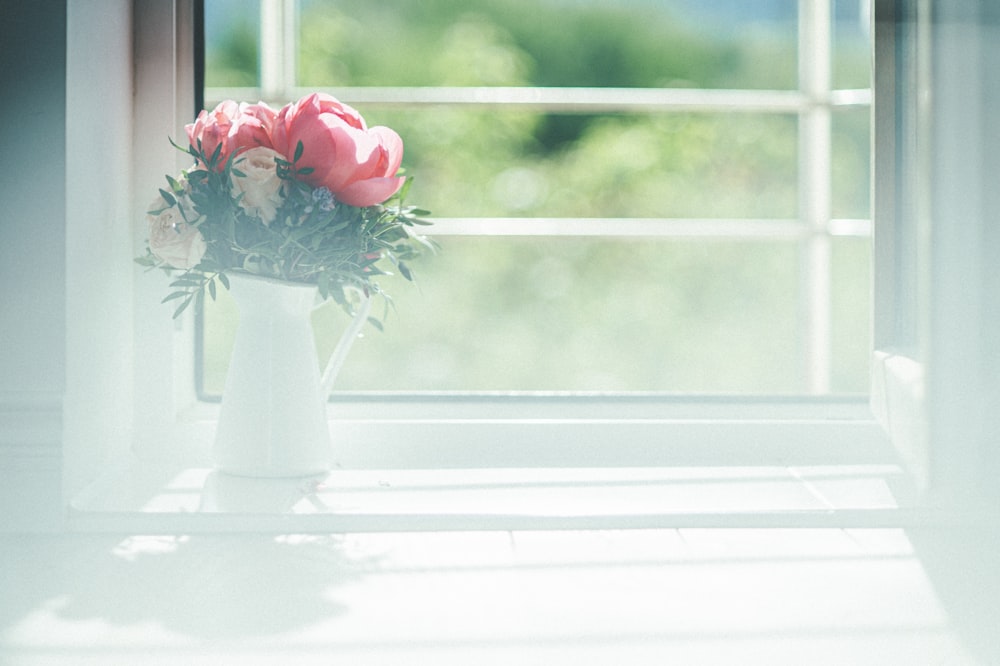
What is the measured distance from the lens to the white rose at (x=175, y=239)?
32.9 inches

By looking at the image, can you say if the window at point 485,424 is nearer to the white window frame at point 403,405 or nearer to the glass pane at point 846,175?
the white window frame at point 403,405

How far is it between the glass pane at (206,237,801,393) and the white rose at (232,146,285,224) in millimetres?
4626

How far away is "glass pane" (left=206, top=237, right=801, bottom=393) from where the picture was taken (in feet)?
18.5

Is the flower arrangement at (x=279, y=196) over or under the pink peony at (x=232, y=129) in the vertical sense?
under

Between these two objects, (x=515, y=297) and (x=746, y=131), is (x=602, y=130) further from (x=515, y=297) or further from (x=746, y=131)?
(x=515, y=297)

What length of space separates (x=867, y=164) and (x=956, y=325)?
35 cm

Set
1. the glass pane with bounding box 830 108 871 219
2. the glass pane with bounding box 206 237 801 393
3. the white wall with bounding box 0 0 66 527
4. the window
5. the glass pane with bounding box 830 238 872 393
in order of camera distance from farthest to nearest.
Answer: the glass pane with bounding box 206 237 801 393, the glass pane with bounding box 830 108 871 219, the glass pane with bounding box 830 238 872 393, the window, the white wall with bounding box 0 0 66 527

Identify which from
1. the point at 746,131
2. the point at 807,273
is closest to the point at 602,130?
the point at 746,131

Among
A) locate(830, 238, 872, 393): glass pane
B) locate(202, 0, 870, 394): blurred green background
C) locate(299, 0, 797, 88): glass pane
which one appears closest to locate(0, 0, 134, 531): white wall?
locate(830, 238, 872, 393): glass pane

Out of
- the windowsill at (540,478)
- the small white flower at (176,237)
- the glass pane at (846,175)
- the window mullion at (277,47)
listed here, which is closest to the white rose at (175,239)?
the small white flower at (176,237)

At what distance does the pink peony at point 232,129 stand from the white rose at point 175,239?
2.6 inches

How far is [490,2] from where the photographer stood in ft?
20.3

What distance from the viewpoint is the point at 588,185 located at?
6.25m

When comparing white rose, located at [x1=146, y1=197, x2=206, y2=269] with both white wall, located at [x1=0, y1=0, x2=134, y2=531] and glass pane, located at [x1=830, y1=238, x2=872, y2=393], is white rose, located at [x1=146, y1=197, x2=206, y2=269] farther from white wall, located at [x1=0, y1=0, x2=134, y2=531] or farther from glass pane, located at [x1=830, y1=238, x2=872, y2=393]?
glass pane, located at [x1=830, y1=238, x2=872, y2=393]
